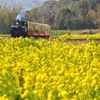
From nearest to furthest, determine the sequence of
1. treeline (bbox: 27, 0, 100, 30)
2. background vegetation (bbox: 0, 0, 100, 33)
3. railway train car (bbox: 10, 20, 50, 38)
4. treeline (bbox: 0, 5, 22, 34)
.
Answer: railway train car (bbox: 10, 20, 50, 38) → treeline (bbox: 0, 5, 22, 34) → background vegetation (bbox: 0, 0, 100, 33) → treeline (bbox: 27, 0, 100, 30)

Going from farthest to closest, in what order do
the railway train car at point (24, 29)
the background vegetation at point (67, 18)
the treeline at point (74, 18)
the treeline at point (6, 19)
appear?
the treeline at point (74, 18) < the background vegetation at point (67, 18) < the treeline at point (6, 19) < the railway train car at point (24, 29)

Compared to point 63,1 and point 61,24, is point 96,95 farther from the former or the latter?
point 63,1

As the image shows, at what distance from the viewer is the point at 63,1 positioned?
138250mm

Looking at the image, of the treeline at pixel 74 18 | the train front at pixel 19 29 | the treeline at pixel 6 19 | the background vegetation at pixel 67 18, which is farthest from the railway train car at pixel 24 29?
the treeline at pixel 74 18

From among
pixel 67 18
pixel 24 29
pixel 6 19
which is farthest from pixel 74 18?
pixel 24 29

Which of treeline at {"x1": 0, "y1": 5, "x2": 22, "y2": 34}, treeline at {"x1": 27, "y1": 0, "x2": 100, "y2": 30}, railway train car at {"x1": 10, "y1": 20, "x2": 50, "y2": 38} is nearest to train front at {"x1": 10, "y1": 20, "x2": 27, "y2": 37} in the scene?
railway train car at {"x1": 10, "y1": 20, "x2": 50, "y2": 38}

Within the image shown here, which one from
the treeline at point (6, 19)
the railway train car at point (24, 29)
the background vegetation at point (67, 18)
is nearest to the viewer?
the railway train car at point (24, 29)

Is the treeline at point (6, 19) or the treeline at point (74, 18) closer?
the treeline at point (6, 19)

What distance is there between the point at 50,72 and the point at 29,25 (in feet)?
95.3

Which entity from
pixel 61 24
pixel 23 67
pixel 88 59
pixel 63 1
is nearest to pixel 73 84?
pixel 23 67

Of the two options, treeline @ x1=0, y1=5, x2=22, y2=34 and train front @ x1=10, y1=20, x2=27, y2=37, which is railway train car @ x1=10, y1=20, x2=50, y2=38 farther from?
treeline @ x1=0, y1=5, x2=22, y2=34

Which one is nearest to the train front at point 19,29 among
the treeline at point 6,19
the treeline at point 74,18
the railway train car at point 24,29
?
the railway train car at point 24,29

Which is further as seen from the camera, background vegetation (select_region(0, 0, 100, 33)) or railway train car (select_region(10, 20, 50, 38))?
background vegetation (select_region(0, 0, 100, 33))

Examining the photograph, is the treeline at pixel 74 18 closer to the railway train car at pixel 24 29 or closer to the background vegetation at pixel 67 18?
the background vegetation at pixel 67 18
